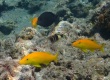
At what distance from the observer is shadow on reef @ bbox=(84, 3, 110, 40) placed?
25.0 ft

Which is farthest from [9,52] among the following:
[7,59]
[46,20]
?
[46,20]

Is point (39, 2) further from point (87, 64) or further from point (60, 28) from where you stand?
point (87, 64)

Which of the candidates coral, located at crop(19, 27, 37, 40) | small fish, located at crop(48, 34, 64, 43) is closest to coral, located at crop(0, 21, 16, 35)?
coral, located at crop(19, 27, 37, 40)

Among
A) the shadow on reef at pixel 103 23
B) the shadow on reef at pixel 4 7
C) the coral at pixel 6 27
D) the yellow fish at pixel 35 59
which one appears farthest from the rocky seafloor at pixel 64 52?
the shadow on reef at pixel 4 7

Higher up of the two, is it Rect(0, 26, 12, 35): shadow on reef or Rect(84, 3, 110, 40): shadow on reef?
Rect(84, 3, 110, 40): shadow on reef

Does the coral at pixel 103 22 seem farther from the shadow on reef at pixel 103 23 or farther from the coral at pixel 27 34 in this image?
the coral at pixel 27 34

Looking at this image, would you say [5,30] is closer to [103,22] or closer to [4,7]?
[4,7]

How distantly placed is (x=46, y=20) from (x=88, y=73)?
6621 millimetres

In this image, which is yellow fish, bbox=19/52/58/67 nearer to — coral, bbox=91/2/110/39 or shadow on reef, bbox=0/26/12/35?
coral, bbox=91/2/110/39

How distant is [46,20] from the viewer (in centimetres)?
1135

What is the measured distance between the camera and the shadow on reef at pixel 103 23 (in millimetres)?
7613

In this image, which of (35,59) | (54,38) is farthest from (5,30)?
(35,59)

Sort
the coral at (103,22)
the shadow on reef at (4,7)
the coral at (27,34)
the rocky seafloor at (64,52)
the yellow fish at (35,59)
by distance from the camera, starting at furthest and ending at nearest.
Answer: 1. the shadow on reef at (4,7)
2. the coral at (103,22)
3. the coral at (27,34)
4. the rocky seafloor at (64,52)
5. the yellow fish at (35,59)

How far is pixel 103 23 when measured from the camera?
304 inches
